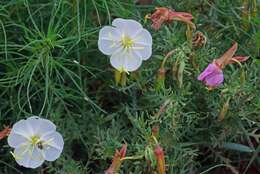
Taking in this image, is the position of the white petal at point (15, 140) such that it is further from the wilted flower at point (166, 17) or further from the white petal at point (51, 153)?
the wilted flower at point (166, 17)

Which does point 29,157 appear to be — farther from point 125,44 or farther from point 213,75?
point 213,75

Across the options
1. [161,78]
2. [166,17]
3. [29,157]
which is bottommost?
[29,157]

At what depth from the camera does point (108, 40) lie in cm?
180

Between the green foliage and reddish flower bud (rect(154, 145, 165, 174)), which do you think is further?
the green foliage

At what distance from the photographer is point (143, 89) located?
6.09ft

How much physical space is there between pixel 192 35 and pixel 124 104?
22 cm

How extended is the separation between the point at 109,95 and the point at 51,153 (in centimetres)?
26

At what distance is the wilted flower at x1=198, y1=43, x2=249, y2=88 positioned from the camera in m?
1.78

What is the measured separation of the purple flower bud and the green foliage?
38 mm

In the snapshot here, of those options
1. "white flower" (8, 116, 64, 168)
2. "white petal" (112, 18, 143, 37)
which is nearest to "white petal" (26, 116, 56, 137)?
"white flower" (8, 116, 64, 168)

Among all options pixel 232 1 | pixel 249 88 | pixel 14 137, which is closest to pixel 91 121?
pixel 14 137

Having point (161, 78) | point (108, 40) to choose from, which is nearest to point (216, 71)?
point (161, 78)

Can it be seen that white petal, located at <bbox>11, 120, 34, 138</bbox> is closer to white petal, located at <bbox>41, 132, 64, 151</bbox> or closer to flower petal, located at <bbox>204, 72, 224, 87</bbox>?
white petal, located at <bbox>41, 132, 64, 151</bbox>

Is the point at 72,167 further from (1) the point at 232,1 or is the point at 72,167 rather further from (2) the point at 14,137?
(1) the point at 232,1
